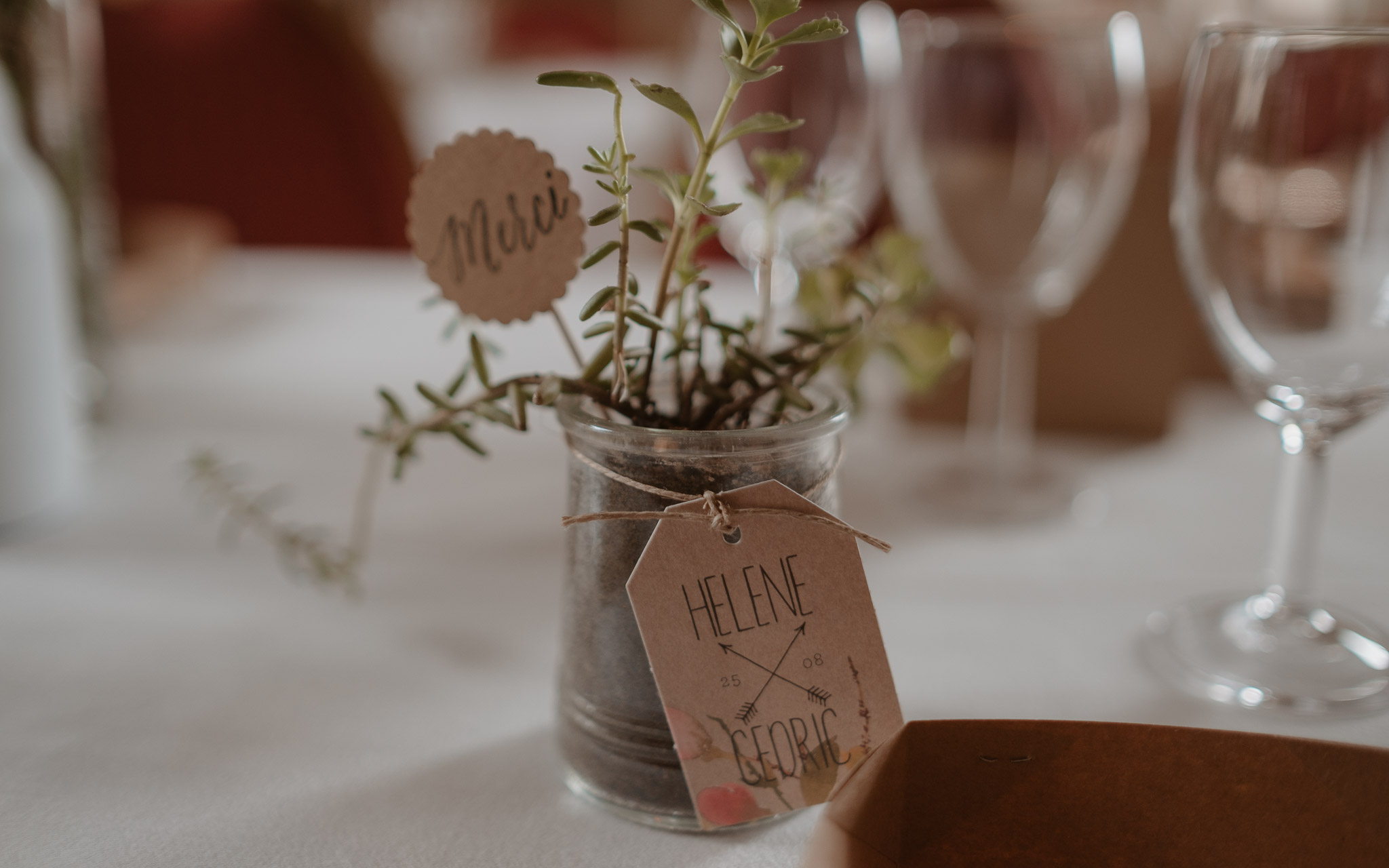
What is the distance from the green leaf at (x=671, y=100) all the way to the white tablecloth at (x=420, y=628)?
22cm

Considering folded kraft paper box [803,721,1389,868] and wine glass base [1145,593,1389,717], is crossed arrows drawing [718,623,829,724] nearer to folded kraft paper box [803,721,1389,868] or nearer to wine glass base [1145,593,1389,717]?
folded kraft paper box [803,721,1389,868]

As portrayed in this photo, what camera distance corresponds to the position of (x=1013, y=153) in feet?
2.02

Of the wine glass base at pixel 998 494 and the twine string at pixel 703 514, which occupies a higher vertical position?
the twine string at pixel 703 514

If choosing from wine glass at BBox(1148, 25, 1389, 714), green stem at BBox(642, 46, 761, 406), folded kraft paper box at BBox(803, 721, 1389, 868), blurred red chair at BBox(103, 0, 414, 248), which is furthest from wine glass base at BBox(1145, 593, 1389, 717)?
blurred red chair at BBox(103, 0, 414, 248)

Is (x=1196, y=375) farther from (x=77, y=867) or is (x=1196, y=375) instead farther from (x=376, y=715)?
(x=77, y=867)

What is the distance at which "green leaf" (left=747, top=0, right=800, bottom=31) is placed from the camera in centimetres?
29

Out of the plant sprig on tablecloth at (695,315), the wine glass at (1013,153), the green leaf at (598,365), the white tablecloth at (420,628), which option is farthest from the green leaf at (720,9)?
the wine glass at (1013,153)

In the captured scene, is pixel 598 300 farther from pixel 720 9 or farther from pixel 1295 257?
pixel 1295 257

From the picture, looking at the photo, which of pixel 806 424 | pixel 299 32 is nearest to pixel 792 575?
pixel 806 424

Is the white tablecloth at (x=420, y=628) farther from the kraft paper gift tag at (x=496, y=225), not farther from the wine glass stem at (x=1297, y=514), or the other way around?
the kraft paper gift tag at (x=496, y=225)

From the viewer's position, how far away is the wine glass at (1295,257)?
39cm

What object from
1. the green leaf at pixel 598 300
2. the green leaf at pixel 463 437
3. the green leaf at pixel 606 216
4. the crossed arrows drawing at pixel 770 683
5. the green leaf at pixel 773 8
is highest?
the green leaf at pixel 773 8

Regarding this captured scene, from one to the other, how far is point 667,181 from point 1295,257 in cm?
26

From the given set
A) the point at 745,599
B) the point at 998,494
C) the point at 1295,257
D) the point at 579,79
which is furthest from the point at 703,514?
the point at 998,494
